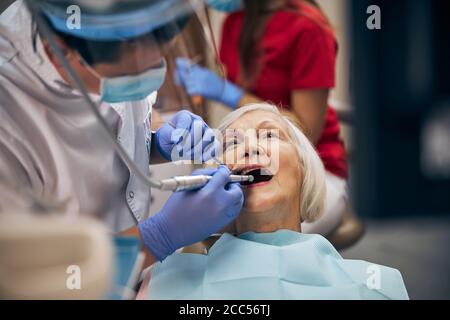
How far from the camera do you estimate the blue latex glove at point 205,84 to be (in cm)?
137

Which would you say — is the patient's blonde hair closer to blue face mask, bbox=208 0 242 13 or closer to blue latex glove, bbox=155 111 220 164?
blue latex glove, bbox=155 111 220 164

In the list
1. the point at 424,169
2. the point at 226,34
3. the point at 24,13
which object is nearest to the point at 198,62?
the point at 226,34

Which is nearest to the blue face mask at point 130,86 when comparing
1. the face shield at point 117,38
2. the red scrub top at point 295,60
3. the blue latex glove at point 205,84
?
the face shield at point 117,38

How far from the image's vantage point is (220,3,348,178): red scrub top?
1308 mm

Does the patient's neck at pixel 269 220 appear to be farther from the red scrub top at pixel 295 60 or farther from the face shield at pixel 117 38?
the face shield at pixel 117 38

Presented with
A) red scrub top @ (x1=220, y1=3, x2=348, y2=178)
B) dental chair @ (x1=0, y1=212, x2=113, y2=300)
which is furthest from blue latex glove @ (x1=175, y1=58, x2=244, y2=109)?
dental chair @ (x1=0, y1=212, x2=113, y2=300)

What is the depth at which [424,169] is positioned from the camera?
127cm

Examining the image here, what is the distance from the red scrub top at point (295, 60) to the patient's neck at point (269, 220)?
0.14 m

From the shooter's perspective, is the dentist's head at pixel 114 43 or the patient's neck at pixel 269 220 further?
the patient's neck at pixel 269 220

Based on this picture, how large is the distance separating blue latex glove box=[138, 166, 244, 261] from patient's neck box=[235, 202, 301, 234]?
0.07 metres

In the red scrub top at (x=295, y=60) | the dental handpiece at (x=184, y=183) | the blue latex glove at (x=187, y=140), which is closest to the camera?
the dental handpiece at (x=184, y=183)

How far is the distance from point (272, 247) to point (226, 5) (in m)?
0.59

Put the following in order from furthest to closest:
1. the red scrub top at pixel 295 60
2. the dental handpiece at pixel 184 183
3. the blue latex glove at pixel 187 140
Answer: the red scrub top at pixel 295 60, the blue latex glove at pixel 187 140, the dental handpiece at pixel 184 183

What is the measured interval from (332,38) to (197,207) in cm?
48
